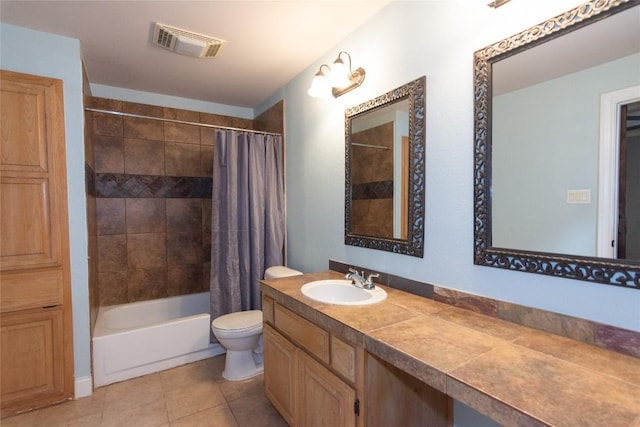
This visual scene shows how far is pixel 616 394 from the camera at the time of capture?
0.71 meters

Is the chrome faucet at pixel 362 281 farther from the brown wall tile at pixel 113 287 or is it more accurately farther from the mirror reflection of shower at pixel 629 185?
the brown wall tile at pixel 113 287

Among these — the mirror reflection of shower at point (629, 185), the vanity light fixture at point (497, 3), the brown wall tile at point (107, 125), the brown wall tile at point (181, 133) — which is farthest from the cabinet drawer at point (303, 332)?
the brown wall tile at point (107, 125)

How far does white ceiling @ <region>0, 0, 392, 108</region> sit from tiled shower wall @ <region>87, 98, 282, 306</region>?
47 centimetres

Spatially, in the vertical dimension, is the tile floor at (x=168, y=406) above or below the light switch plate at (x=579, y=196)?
below

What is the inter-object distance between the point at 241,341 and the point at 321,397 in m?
1.06

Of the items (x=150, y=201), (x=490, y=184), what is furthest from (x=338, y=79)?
(x=150, y=201)

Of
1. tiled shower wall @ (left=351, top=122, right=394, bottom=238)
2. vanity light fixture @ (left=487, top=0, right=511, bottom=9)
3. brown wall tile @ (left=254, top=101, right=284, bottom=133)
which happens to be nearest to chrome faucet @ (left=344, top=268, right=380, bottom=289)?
tiled shower wall @ (left=351, top=122, right=394, bottom=238)

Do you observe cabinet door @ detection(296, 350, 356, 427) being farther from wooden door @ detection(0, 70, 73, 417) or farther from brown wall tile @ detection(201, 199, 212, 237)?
brown wall tile @ detection(201, 199, 212, 237)

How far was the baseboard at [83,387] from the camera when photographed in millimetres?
2035

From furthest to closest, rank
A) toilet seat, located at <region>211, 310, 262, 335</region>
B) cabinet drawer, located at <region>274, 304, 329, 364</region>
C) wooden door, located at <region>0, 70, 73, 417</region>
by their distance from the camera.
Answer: toilet seat, located at <region>211, 310, 262, 335</region> < wooden door, located at <region>0, 70, 73, 417</region> < cabinet drawer, located at <region>274, 304, 329, 364</region>

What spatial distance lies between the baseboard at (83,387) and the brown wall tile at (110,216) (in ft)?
4.08

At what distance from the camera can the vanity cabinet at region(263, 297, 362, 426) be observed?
1.17 m

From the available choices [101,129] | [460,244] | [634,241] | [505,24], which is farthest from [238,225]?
[634,241]

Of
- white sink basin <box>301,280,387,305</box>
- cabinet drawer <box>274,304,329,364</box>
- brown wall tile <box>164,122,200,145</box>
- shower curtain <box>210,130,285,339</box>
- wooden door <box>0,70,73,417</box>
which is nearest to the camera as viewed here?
cabinet drawer <box>274,304,329,364</box>
